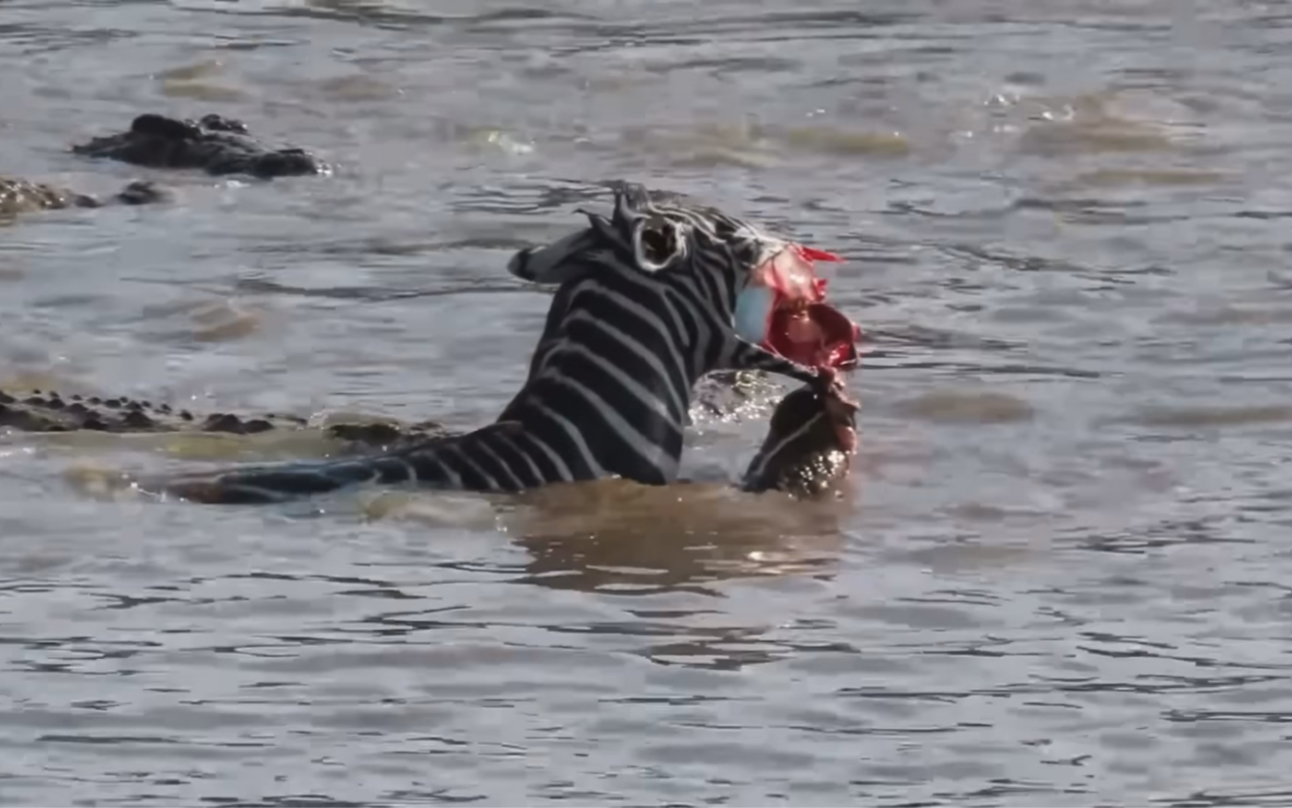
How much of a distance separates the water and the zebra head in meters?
0.52

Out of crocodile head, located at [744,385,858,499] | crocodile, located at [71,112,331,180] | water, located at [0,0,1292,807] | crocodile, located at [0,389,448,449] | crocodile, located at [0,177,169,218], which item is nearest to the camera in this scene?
water, located at [0,0,1292,807]

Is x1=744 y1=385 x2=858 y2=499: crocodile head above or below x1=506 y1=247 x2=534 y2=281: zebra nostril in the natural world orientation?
below

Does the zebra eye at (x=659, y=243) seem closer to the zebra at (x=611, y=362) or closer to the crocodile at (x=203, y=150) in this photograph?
the zebra at (x=611, y=362)

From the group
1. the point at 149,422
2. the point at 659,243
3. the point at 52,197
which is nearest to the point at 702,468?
the point at 659,243

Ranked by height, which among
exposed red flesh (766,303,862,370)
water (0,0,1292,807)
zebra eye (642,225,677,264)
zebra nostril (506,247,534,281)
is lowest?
water (0,0,1292,807)

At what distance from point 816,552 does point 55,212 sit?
686cm

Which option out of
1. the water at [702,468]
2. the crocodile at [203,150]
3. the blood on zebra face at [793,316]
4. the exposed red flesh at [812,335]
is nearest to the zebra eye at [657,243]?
the blood on zebra face at [793,316]

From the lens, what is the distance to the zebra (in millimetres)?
8680

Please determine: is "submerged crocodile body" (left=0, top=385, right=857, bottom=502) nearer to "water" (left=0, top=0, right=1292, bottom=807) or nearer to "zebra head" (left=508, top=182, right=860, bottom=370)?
"water" (left=0, top=0, right=1292, bottom=807)

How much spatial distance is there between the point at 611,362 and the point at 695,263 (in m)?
0.37

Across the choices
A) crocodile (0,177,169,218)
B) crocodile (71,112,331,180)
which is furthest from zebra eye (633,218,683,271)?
crocodile (71,112,331,180)

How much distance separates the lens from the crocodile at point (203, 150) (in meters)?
15.5

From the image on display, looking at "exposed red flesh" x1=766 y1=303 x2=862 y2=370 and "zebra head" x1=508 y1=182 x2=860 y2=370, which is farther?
"exposed red flesh" x1=766 y1=303 x2=862 y2=370

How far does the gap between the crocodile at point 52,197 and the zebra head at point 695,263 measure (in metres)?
5.73
